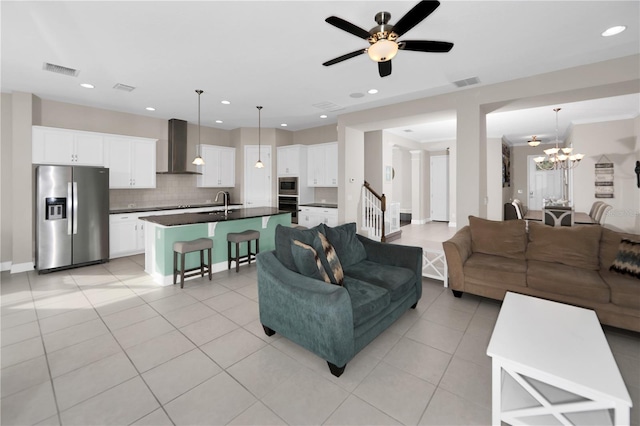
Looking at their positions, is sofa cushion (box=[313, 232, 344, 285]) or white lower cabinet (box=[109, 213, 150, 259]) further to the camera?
white lower cabinet (box=[109, 213, 150, 259])

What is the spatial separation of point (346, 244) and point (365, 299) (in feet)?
3.45

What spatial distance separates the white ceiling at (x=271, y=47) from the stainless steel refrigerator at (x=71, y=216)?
4.74ft

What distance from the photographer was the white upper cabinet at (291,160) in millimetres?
7477

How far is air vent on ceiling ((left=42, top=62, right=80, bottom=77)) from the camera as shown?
3.79m

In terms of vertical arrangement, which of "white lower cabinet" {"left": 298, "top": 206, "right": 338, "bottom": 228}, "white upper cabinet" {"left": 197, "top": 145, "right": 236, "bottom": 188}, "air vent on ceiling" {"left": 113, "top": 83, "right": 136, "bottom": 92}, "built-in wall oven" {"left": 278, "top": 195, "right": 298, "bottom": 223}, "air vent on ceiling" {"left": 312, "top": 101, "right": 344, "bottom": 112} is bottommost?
"white lower cabinet" {"left": 298, "top": 206, "right": 338, "bottom": 228}

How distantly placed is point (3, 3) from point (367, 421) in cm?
445

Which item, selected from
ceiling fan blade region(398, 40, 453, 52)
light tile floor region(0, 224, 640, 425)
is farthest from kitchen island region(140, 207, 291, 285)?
ceiling fan blade region(398, 40, 453, 52)

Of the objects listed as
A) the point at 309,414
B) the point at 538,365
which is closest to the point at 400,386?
the point at 309,414

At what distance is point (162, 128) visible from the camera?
6.68m

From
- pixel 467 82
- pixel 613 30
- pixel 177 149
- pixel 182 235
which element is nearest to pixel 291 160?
pixel 177 149

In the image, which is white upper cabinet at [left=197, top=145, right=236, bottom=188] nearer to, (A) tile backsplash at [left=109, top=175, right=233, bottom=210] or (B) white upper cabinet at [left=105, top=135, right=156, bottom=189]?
(A) tile backsplash at [left=109, top=175, right=233, bottom=210]

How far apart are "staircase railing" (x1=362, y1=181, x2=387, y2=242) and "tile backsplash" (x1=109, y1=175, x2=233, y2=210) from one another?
4.11m

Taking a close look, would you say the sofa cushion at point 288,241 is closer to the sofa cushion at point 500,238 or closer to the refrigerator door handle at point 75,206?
the sofa cushion at point 500,238

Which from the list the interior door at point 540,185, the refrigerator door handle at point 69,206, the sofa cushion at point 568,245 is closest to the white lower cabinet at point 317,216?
the sofa cushion at point 568,245
